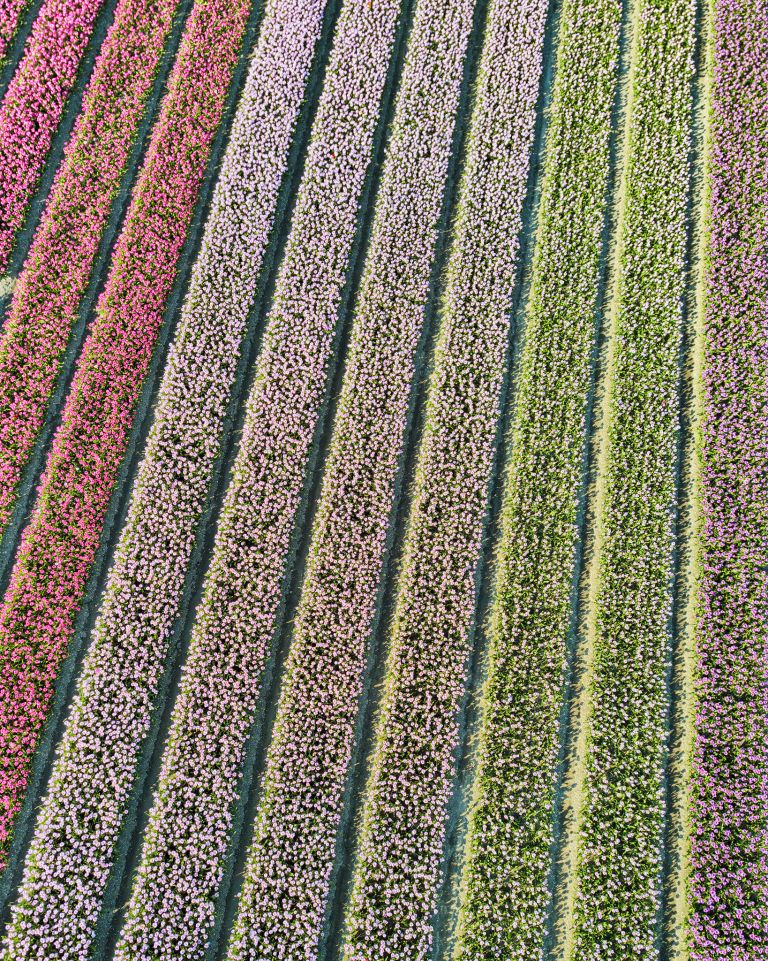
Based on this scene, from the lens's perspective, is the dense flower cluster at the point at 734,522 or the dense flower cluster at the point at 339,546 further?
the dense flower cluster at the point at 734,522

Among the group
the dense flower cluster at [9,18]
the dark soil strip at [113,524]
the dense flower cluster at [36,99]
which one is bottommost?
the dark soil strip at [113,524]

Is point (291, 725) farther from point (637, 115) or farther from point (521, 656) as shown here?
point (637, 115)

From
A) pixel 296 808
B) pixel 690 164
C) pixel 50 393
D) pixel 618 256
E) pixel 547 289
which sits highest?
pixel 690 164

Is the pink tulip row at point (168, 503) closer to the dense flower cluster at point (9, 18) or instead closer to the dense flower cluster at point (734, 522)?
the dense flower cluster at point (9, 18)

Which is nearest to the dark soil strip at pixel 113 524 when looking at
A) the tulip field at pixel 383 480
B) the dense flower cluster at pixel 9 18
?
the tulip field at pixel 383 480

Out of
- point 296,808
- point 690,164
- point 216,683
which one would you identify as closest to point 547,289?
point 690,164

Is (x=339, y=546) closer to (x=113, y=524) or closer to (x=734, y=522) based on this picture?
(x=113, y=524)

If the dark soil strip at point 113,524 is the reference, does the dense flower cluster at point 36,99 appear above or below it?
above

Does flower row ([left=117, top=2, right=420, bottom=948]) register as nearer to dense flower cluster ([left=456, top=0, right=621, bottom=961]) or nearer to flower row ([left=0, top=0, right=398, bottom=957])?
flower row ([left=0, top=0, right=398, bottom=957])
